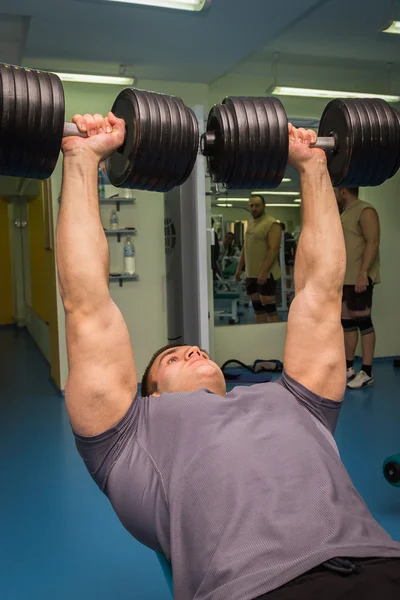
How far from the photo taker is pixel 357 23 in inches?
158

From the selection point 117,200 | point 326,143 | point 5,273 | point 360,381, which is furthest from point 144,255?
point 5,273

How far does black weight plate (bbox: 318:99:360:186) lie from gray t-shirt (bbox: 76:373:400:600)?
644 millimetres

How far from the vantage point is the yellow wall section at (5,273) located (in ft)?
28.9

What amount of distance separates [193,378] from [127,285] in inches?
126

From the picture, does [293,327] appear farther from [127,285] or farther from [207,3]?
[127,285]

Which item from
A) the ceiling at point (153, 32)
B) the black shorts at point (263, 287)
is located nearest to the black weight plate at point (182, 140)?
the ceiling at point (153, 32)

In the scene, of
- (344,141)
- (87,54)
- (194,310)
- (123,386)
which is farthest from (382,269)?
(123,386)

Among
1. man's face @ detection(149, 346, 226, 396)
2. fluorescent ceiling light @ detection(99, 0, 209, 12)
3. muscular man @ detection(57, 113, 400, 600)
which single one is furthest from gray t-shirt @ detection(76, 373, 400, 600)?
fluorescent ceiling light @ detection(99, 0, 209, 12)

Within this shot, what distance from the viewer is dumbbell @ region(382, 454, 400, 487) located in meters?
2.31

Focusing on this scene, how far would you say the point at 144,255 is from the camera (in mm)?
4582

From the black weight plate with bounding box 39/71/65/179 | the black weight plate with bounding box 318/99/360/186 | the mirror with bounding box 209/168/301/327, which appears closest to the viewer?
the black weight plate with bounding box 39/71/65/179

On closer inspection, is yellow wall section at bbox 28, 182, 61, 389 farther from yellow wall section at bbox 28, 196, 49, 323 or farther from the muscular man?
the muscular man

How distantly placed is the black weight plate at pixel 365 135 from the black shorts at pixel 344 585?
0.99 meters

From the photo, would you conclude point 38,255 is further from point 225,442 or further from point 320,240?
point 225,442
